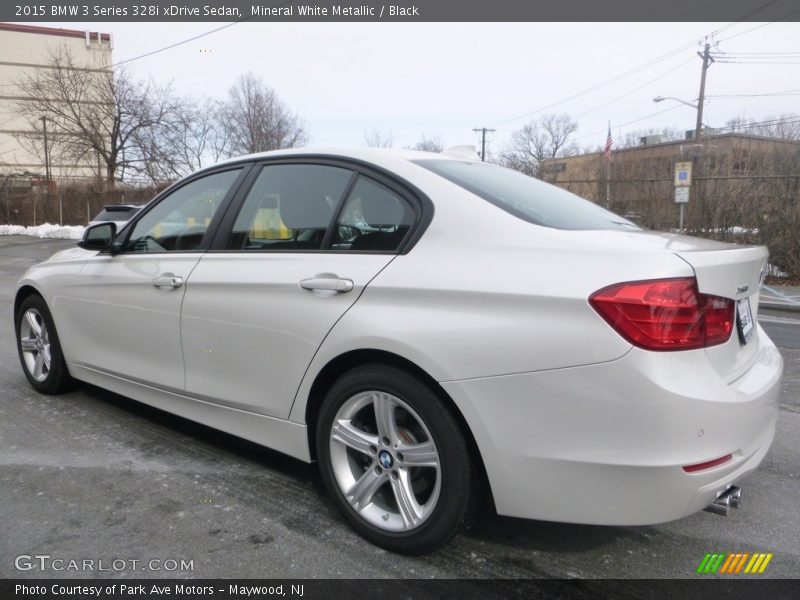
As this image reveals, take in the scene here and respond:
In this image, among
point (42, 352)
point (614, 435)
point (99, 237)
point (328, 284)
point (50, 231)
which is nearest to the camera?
point (614, 435)

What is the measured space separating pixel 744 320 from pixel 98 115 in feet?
120

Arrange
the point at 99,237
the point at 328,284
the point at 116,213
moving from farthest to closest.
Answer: the point at 116,213
the point at 99,237
the point at 328,284

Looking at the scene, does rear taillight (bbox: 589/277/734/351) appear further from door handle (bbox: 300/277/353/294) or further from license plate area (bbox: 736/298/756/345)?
door handle (bbox: 300/277/353/294)

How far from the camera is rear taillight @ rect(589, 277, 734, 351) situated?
1.92 meters

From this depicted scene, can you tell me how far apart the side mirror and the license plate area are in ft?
11.3

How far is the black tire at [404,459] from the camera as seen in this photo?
2.18 m

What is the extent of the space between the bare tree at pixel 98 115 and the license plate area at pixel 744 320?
113 ft

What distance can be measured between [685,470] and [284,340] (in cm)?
162

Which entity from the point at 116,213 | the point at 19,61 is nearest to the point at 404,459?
the point at 116,213

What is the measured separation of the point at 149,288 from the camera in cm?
336

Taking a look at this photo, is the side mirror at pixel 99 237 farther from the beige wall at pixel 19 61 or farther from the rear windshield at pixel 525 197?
the beige wall at pixel 19 61

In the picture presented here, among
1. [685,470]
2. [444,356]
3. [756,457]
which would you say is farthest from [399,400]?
[756,457]

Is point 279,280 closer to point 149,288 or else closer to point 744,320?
point 149,288

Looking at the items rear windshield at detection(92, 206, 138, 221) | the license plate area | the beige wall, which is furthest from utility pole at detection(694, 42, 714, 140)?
the beige wall
